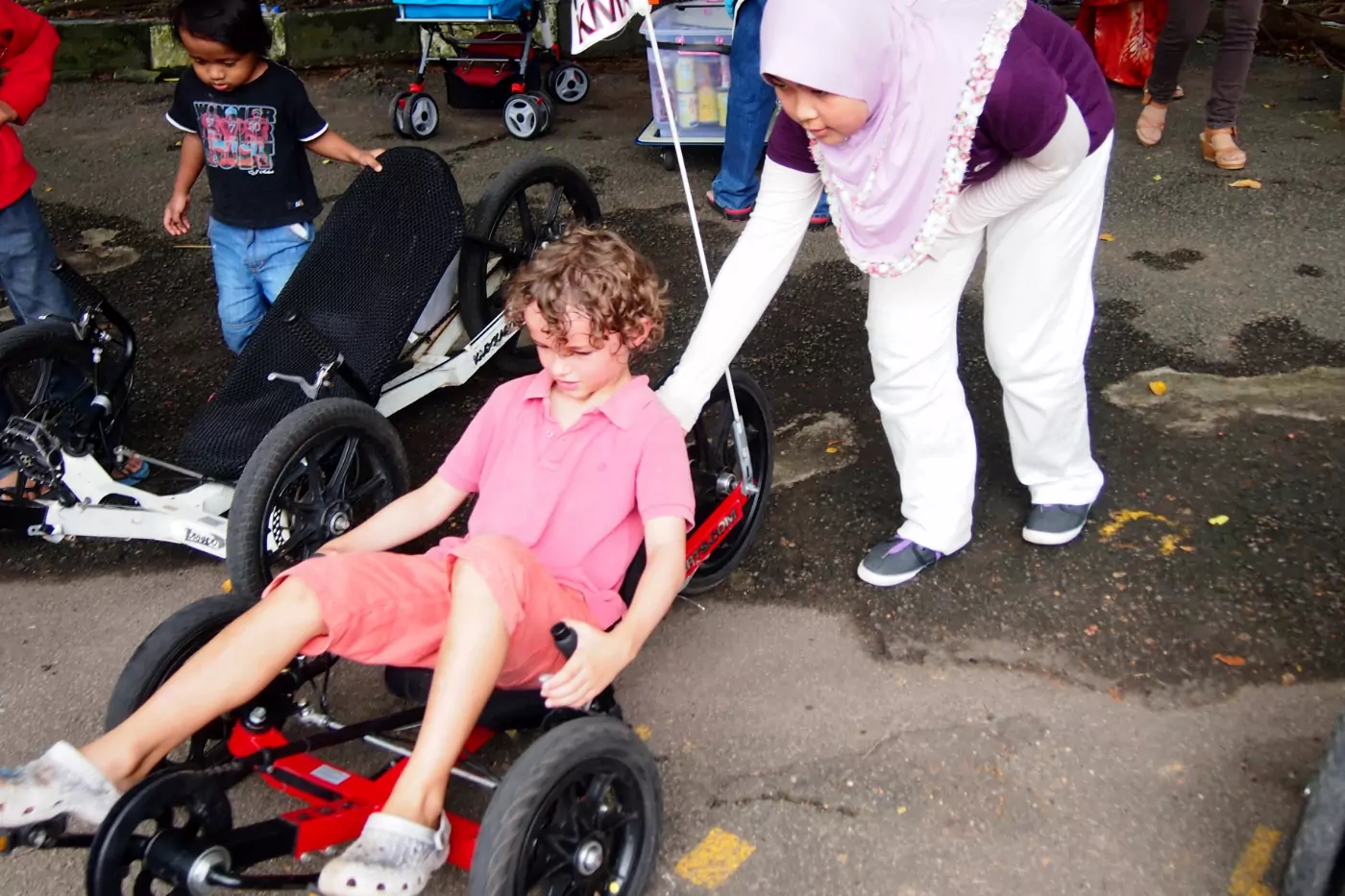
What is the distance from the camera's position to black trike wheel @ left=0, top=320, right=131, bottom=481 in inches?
127

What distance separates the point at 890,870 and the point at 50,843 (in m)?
1.49

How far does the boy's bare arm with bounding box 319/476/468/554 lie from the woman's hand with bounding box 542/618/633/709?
545 millimetres

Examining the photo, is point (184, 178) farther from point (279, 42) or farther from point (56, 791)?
point (279, 42)

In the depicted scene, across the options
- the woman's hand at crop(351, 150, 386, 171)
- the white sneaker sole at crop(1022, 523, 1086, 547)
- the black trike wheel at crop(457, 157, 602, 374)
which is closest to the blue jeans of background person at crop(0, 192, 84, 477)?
the woman's hand at crop(351, 150, 386, 171)

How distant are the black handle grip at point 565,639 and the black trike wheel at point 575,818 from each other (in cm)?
13

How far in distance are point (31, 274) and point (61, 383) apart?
51 cm

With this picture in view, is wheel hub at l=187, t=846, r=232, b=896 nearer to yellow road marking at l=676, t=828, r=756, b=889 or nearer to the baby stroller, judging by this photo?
yellow road marking at l=676, t=828, r=756, b=889

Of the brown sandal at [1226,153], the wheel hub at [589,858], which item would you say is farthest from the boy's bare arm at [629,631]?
the brown sandal at [1226,153]

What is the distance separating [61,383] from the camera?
3.50m

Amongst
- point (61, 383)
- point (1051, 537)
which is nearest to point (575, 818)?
point (1051, 537)

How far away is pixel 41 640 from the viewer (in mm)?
3105

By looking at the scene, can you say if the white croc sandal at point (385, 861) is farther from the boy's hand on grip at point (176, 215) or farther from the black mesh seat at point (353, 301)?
the boy's hand on grip at point (176, 215)

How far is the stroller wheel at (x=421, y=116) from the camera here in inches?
260

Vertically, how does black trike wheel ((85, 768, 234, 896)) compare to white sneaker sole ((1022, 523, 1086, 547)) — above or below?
above
